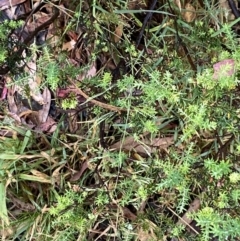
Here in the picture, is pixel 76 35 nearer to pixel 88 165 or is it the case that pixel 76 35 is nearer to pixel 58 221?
pixel 88 165

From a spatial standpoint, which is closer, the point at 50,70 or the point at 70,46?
the point at 50,70

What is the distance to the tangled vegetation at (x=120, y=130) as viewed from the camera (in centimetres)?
116

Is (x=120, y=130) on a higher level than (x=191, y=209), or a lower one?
higher

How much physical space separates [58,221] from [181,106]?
40 centimetres

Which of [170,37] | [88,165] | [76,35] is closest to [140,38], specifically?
[170,37]

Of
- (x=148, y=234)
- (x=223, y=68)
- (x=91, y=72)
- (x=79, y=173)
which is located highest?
(x=223, y=68)

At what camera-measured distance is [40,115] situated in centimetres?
140

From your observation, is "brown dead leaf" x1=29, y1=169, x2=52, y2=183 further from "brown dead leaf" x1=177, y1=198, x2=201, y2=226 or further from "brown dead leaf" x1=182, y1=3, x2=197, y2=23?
"brown dead leaf" x1=182, y1=3, x2=197, y2=23

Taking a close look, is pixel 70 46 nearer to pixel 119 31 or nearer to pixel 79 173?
→ pixel 119 31

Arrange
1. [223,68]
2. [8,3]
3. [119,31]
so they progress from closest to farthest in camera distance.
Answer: [223,68], [119,31], [8,3]

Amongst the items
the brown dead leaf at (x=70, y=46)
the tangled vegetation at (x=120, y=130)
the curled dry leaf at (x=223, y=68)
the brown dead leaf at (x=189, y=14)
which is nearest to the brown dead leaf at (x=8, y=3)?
the tangled vegetation at (x=120, y=130)

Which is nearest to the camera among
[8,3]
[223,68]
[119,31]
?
[223,68]

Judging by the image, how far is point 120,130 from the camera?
1.29m

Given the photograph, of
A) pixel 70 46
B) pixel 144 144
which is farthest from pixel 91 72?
pixel 144 144
